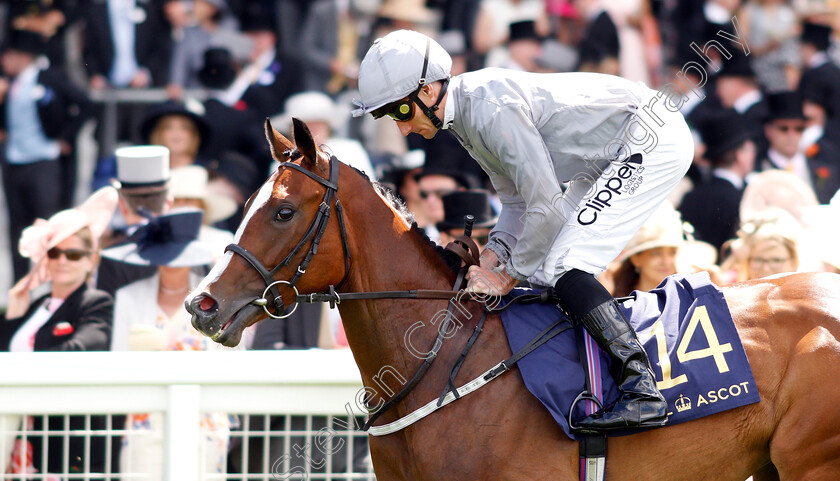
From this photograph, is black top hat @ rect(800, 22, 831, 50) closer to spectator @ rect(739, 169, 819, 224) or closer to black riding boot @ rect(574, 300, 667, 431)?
spectator @ rect(739, 169, 819, 224)

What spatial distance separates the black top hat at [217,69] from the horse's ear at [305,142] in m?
5.61

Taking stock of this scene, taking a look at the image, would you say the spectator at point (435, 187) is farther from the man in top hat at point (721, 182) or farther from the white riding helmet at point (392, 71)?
the white riding helmet at point (392, 71)

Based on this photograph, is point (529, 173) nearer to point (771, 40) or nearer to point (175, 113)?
point (175, 113)

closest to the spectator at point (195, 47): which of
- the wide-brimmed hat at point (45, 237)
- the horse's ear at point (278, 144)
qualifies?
the wide-brimmed hat at point (45, 237)

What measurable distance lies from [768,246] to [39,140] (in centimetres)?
598

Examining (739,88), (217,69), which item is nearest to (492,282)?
(217,69)

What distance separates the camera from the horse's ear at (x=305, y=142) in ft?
11.3

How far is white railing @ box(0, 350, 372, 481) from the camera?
4066mm

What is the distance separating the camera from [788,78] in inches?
391

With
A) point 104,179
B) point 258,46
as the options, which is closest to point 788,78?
point 258,46

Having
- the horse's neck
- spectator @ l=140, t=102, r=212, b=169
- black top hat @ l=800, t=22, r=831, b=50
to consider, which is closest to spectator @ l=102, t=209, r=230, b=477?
the horse's neck

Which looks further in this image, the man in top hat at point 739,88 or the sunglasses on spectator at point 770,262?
the man in top hat at point 739,88

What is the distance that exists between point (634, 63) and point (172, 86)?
14.4ft

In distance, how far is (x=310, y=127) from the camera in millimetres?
7992
